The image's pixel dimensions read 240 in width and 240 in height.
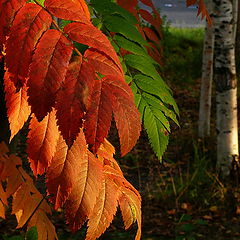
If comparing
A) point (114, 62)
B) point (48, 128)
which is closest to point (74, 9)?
point (114, 62)

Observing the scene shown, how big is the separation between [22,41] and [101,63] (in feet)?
0.52

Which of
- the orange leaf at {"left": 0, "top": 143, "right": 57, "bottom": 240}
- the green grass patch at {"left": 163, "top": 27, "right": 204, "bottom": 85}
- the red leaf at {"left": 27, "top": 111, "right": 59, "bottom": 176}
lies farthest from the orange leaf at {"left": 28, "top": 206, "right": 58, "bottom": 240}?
the green grass patch at {"left": 163, "top": 27, "right": 204, "bottom": 85}

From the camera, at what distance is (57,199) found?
1027mm

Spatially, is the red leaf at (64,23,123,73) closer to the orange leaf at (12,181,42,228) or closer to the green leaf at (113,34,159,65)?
the green leaf at (113,34,159,65)

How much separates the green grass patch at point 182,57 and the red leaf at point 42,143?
1163cm

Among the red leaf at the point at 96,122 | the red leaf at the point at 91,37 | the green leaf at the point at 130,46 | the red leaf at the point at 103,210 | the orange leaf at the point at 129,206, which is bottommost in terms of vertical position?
the orange leaf at the point at 129,206

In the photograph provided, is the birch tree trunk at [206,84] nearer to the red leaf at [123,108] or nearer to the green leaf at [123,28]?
the green leaf at [123,28]

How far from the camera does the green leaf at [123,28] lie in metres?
1.49

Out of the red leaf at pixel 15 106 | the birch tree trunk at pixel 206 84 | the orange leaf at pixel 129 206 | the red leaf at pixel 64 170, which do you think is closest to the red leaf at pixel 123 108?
the red leaf at pixel 64 170

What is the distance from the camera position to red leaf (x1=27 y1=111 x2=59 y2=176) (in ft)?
3.29

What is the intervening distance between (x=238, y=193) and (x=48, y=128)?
16.7ft

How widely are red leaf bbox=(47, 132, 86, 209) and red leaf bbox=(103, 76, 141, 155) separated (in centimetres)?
10

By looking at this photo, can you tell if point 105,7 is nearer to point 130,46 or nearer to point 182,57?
point 130,46

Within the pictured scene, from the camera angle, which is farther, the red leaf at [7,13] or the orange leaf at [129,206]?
the orange leaf at [129,206]
